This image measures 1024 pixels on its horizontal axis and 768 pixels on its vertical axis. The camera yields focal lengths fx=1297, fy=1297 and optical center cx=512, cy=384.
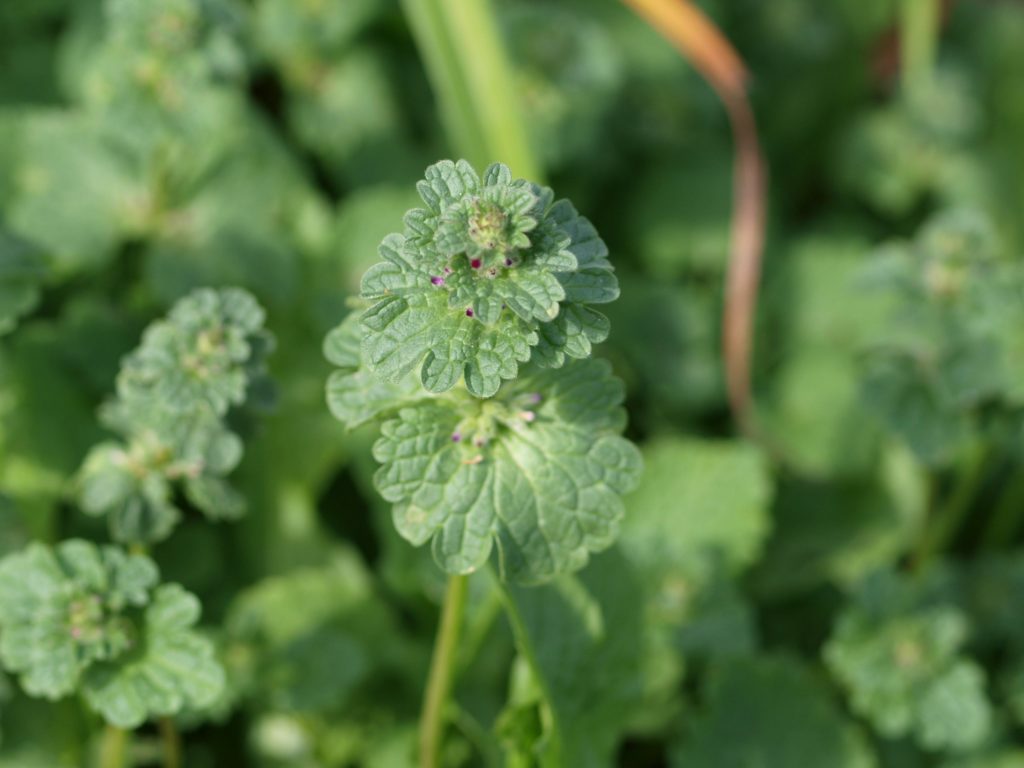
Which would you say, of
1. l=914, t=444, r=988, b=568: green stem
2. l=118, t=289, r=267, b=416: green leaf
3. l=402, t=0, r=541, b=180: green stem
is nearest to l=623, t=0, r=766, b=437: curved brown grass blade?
l=402, t=0, r=541, b=180: green stem

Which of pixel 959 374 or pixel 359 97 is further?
pixel 359 97

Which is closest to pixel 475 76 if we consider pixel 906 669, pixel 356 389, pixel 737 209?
pixel 737 209

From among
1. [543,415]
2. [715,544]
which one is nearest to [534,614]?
[543,415]

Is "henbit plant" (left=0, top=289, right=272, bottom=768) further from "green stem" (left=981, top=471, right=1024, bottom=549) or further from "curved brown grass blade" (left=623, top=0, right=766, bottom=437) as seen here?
"green stem" (left=981, top=471, right=1024, bottom=549)

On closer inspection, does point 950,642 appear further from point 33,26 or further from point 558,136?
point 33,26

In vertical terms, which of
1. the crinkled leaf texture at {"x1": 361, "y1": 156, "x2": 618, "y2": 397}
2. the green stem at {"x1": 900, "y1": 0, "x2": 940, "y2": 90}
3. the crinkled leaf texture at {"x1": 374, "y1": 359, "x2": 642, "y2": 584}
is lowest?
the crinkled leaf texture at {"x1": 374, "y1": 359, "x2": 642, "y2": 584}

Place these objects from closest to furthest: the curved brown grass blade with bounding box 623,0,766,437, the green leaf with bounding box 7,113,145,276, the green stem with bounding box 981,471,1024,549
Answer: the green leaf with bounding box 7,113,145,276 → the curved brown grass blade with bounding box 623,0,766,437 → the green stem with bounding box 981,471,1024,549

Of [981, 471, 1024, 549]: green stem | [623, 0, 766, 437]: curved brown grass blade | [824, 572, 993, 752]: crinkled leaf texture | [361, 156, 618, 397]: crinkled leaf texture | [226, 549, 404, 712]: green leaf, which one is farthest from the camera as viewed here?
[981, 471, 1024, 549]: green stem
